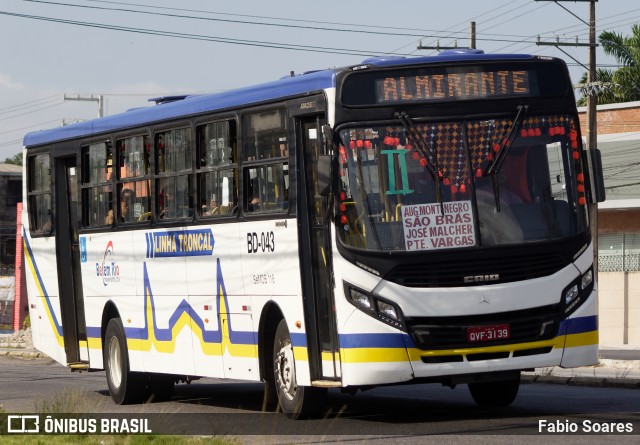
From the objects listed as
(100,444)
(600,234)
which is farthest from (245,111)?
(600,234)

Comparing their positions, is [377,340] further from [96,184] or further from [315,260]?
[96,184]

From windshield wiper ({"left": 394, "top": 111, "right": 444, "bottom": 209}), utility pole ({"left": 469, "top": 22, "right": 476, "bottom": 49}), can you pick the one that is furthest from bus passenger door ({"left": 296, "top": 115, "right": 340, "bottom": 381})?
utility pole ({"left": 469, "top": 22, "right": 476, "bottom": 49})

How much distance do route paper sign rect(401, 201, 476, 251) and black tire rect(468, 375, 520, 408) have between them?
2.60 metres

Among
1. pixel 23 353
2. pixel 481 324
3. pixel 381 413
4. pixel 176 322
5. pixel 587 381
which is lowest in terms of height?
pixel 23 353

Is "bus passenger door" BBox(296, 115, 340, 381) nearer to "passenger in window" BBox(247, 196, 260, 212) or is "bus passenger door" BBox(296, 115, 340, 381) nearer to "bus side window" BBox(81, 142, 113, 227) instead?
"passenger in window" BBox(247, 196, 260, 212)

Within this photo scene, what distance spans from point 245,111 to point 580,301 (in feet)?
14.0

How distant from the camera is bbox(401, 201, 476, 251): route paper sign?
1293 centimetres

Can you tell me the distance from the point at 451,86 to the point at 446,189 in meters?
1.03

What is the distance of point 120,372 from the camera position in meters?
18.7

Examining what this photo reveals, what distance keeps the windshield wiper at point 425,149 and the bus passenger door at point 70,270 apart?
8.08 m

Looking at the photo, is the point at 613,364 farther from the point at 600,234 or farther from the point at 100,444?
the point at 600,234

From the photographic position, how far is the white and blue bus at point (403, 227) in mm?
12914

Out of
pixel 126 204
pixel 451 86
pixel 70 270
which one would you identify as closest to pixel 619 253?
pixel 70 270

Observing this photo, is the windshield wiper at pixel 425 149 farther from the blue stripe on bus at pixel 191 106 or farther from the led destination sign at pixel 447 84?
the blue stripe on bus at pixel 191 106
